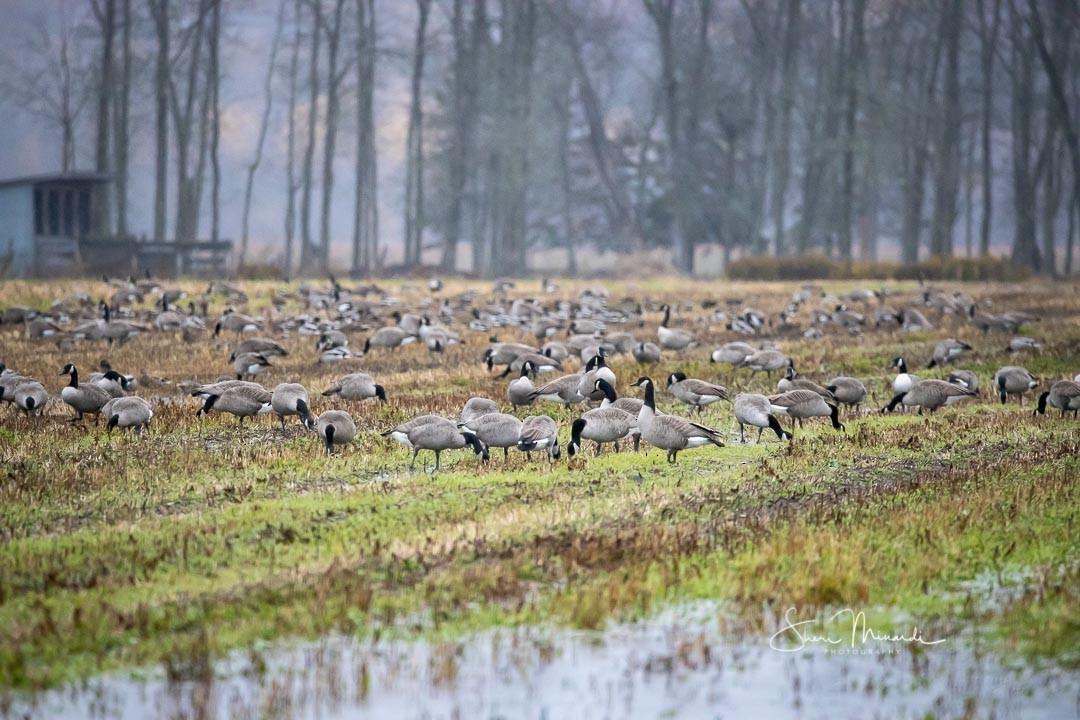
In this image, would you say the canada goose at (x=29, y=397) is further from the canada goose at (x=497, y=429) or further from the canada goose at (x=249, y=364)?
the canada goose at (x=497, y=429)

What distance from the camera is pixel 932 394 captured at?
16.6m

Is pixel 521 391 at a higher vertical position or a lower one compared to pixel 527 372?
lower

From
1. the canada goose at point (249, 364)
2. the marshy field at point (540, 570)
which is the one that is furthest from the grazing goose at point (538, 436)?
the canada goose at point (249, 364)

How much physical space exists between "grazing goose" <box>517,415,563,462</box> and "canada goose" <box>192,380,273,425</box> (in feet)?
13.6

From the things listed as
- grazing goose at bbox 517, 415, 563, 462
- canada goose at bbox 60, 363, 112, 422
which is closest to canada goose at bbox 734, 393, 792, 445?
grazing goose at bbox 517, 415, 563, 462

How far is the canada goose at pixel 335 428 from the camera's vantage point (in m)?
13.6

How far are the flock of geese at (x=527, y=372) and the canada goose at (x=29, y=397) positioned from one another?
28 millimetres

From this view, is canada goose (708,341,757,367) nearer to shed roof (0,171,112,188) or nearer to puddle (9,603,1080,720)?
puddle (9,603,1080,720)

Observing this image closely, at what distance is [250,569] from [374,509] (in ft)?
6.17

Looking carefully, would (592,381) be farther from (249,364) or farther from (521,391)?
(249,364)

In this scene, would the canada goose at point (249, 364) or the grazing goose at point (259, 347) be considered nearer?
the canada goose at point (249, 364)

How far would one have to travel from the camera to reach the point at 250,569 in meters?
9.23

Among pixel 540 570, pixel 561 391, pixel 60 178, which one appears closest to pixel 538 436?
pixel 561 391

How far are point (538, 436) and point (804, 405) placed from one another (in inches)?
166
